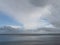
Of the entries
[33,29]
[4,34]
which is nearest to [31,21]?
[33,29]

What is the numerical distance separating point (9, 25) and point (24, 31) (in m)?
0.20

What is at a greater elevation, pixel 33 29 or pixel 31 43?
pixel 33 29

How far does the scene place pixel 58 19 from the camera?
6.82ft

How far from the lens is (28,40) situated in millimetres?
2018

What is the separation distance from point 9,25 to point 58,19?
0.61 m

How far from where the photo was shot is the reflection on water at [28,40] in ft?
6.56

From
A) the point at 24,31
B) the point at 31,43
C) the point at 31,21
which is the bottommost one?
the point at 31,43

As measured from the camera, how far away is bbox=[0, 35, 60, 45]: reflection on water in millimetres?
2000

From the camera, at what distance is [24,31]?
6.64 feet

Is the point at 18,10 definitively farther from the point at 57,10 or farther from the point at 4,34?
the point at 57,10

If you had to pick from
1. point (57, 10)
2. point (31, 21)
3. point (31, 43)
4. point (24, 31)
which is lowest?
point (31, 43)

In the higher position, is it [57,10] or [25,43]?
[57,10]

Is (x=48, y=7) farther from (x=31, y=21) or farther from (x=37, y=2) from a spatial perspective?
(x=31, y=21)

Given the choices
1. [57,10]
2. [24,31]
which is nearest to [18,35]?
[24,31]
